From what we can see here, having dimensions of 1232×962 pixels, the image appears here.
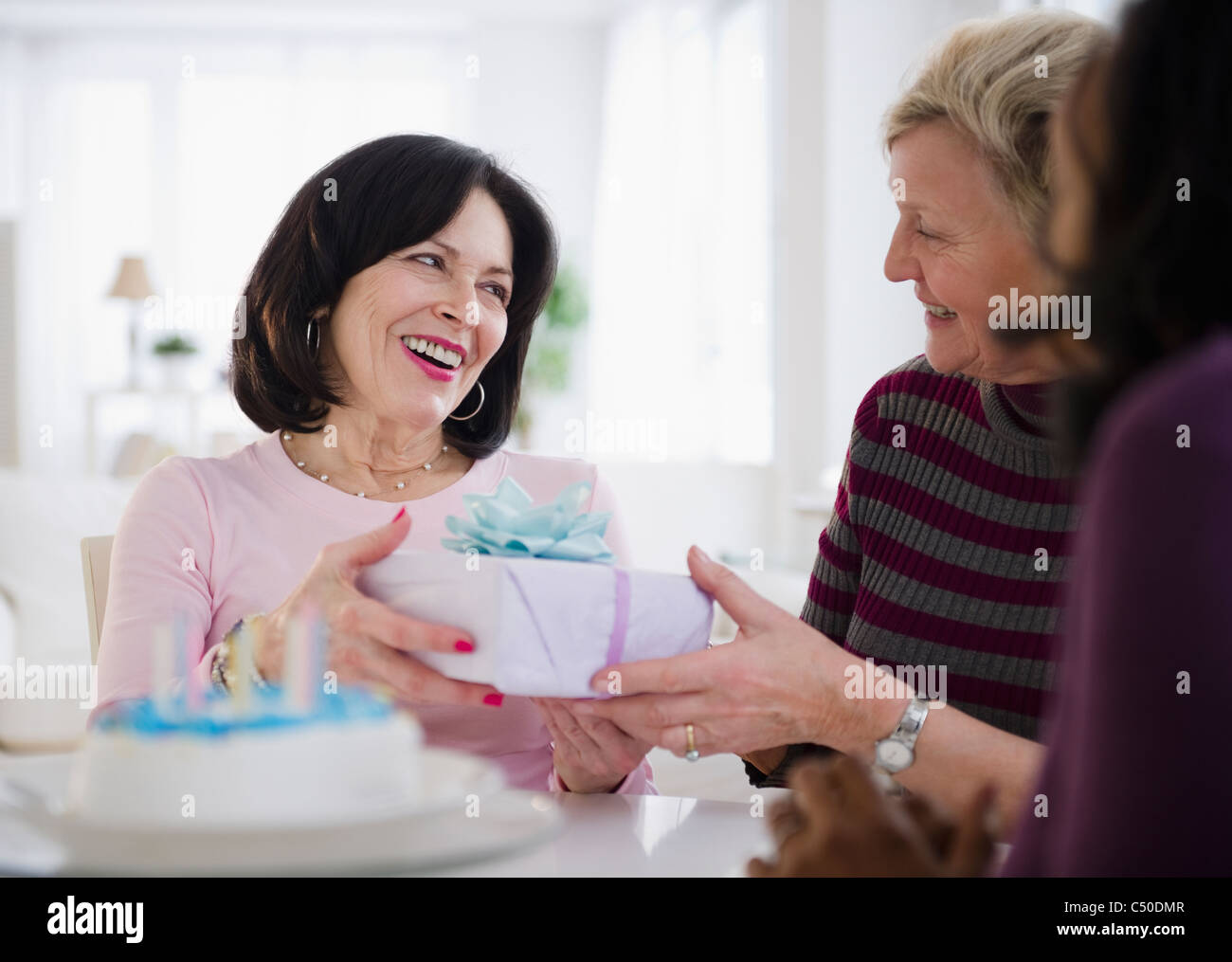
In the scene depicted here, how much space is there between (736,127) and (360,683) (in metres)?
5.44

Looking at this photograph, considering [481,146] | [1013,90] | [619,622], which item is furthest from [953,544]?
[481,146]

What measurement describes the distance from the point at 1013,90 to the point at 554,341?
240 inches

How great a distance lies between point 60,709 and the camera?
10.7 feet

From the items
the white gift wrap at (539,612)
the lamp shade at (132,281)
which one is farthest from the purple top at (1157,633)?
the lamp shade at (132,281)

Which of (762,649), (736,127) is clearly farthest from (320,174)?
(736,127)

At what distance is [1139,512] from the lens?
1.56ft

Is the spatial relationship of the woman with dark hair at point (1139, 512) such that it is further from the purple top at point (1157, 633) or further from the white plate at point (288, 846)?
the white plate at point (288, 846)

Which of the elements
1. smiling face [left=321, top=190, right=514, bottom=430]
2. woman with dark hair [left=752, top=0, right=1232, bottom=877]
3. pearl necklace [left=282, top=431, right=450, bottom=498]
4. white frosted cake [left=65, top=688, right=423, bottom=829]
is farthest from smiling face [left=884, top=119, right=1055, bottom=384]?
white frosted cake [left=65, top=688, right=423, bottom=829]

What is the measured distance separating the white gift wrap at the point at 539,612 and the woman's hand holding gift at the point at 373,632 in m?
0.02

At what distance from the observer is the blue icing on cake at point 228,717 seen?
65cm

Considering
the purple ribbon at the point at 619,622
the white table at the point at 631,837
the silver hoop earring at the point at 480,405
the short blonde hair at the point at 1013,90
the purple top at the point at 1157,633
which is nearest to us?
the purple top at the point at 1157,633

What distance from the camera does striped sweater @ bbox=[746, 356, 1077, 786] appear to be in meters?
1.39

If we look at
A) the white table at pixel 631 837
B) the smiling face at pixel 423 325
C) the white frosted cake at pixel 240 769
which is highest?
the smiling face at pixel 423 325

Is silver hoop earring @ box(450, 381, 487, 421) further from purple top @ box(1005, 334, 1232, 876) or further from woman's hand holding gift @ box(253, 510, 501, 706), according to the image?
purple top @ box(1005, 334, 1232, 876)
